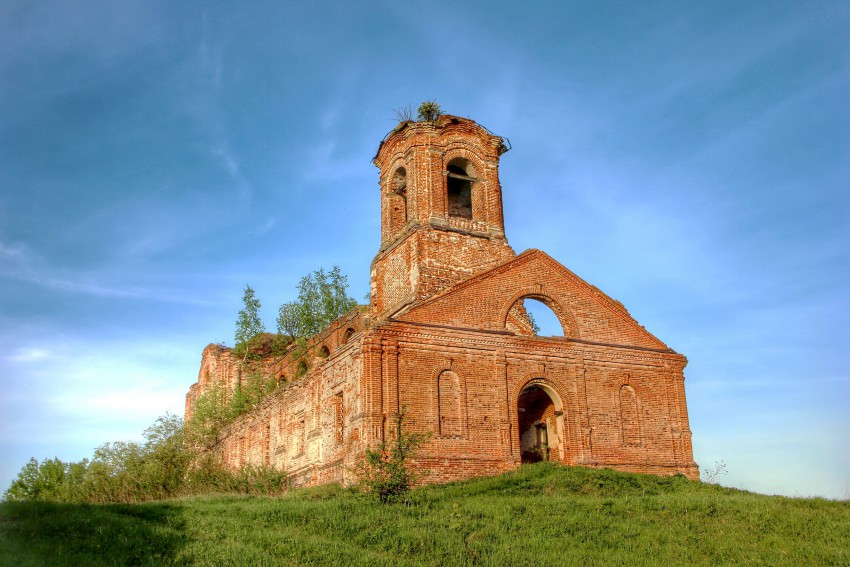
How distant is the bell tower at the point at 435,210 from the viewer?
73.6 feet

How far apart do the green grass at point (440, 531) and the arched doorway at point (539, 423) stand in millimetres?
4172

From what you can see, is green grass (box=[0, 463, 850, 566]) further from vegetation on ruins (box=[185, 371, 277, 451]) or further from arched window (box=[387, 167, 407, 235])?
vegetation on ruins (box=[185, 371, 277, 451])

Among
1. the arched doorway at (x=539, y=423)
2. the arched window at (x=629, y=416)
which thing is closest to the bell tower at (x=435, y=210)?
the arched doorway at (x=539, y=423)

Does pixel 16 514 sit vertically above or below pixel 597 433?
below

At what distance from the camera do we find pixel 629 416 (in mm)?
21469

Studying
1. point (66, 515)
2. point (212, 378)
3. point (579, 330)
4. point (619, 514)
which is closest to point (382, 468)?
point (619, 514)

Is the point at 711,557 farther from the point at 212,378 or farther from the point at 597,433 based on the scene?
the point at 212,378

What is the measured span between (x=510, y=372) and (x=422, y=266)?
3807 mm

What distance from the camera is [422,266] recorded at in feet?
72.5

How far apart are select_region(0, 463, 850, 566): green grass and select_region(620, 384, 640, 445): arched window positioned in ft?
14.8

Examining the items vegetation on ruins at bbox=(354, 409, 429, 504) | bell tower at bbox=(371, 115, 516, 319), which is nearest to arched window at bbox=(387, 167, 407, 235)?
bell tower at bbox=(371, 115, 516, 319)

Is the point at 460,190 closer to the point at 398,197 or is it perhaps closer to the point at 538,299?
the point at 398,197

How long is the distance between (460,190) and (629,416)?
8270mm

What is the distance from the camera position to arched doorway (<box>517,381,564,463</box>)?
20.8m
